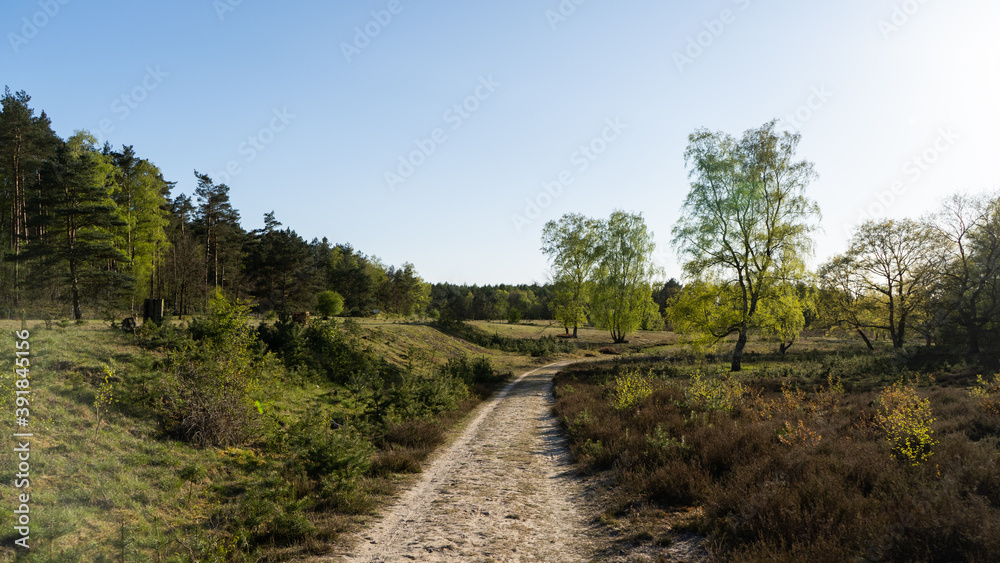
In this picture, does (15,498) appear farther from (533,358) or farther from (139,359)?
(533,358)

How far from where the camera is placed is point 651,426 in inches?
467

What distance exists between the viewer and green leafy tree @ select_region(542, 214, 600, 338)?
176 feet

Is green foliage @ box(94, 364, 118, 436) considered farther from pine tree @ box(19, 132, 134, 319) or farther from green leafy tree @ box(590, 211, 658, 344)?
green leafy tree @ box(590, 211, 658, 344)

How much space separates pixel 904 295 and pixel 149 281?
64.2 metres

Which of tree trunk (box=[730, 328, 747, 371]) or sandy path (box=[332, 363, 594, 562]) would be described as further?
tree trunk (box=[730, 328, 747, 371])

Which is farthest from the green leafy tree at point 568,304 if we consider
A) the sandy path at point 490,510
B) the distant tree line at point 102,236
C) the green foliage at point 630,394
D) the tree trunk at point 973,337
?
the sandy path at point 490,510

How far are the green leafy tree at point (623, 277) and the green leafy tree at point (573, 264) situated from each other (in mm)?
1762

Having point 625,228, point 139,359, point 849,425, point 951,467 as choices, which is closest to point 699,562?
point 951,467

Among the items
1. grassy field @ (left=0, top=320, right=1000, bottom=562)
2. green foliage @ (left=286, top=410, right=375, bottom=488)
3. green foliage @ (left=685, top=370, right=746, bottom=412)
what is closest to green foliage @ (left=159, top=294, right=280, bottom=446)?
grassy field @ (left=0, top=320, right=1000, bottom=562)

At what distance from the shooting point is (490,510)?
793cm

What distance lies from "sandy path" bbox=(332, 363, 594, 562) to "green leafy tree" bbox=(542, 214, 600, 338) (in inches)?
1613

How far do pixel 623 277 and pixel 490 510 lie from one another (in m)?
45.0

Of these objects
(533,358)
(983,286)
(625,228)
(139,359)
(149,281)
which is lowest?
(533,358)

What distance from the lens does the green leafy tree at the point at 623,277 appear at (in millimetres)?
49750
